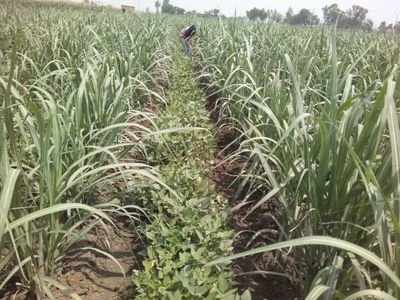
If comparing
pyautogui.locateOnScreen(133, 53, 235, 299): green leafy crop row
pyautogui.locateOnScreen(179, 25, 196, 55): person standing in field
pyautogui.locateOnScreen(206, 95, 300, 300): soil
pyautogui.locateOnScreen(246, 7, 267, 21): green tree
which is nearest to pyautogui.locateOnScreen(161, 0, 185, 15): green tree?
pyautogui.locateOnScreen(179, 25, 196, 55): person standing in field

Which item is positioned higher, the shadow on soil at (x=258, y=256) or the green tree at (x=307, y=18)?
the green tree at (x=307, y=18)

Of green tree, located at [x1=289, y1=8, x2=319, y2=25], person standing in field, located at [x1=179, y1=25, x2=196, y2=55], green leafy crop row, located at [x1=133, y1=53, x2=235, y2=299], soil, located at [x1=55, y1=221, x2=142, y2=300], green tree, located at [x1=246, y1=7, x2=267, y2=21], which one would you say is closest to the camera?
green leafy crop row, located at [x1=133, y1=53, x2=235, y2=299]

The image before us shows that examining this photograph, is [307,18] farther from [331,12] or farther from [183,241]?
[183,241]

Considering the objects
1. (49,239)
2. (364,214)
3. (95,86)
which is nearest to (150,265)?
(49,239)

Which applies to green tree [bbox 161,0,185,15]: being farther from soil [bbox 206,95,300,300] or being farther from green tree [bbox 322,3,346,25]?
soil [bbox 206,95,300,300]

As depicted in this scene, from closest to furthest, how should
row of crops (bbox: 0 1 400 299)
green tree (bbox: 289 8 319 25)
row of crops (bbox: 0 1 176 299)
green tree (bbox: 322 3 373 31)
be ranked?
row of crops (bbox: 0 1 400 299)
row of crops (bbox: 0 1 176 299)
green tree (bbox: 322 3 373 31)
green tree (bbox: 289 8 319 25)

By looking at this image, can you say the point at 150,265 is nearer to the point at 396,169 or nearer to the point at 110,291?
the point at 110,291

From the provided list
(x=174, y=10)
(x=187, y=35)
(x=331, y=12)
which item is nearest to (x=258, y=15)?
(x=187, y=35)

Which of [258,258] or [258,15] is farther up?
[258,15]

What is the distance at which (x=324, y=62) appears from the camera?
3.56 metres

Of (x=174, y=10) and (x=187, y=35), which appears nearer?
(x=187, y=35)

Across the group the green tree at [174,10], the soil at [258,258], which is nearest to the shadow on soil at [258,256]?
the soil at [258,258]

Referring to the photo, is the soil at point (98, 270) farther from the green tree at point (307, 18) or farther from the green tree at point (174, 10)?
the green tree at point (174, 10)

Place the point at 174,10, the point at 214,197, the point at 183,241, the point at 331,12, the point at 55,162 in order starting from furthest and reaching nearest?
the point at 174,10 < the point at 214,197 < the point at 331,12 < the point at 183,241 < the point at 55,162
